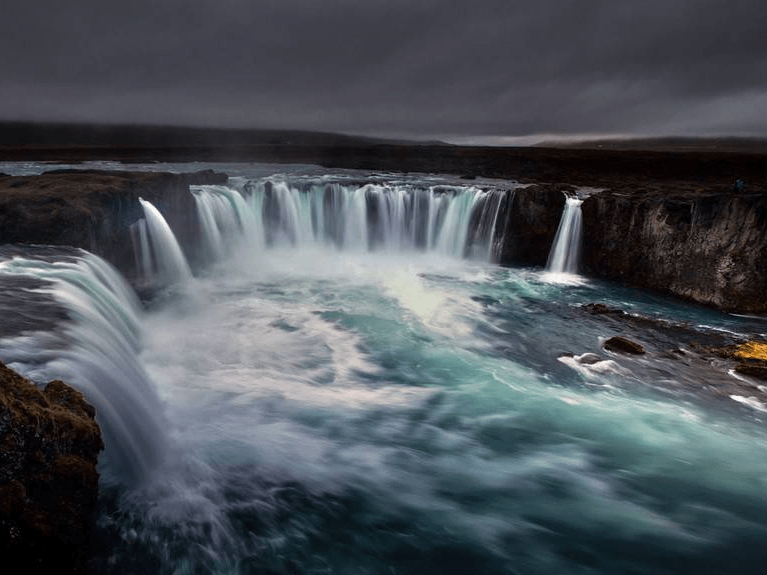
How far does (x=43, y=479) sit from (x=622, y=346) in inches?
443

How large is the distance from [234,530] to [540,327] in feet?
32.5

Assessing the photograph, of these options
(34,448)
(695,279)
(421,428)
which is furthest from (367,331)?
(695,279)

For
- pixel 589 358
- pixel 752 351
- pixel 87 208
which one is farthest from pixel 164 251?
pixel 752 351

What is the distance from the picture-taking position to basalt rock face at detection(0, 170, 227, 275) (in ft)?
37.8

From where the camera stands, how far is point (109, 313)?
29.3 feet

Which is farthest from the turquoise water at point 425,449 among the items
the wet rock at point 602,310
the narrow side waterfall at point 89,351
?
the wet rock at point 602,310

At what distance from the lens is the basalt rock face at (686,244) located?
45.3 ft

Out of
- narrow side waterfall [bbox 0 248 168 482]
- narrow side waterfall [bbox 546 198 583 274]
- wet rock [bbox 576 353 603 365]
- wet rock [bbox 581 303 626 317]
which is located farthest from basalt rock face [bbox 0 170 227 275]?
narrow side waterfall [bbox 546 198 583 274]

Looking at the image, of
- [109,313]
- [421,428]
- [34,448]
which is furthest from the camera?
[109,313]

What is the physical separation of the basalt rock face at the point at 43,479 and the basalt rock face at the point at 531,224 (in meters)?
18.3

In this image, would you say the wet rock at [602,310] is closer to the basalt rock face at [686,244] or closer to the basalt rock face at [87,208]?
the basalt rock face at [686,244]

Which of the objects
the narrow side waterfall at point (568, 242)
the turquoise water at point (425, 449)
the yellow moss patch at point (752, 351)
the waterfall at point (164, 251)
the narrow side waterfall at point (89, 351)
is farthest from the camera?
the narrow side waterfall at point (568, 242)

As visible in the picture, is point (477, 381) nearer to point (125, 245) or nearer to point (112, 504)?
point (112, 504)

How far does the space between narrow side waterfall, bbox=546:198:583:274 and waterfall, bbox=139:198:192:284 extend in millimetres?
14484
